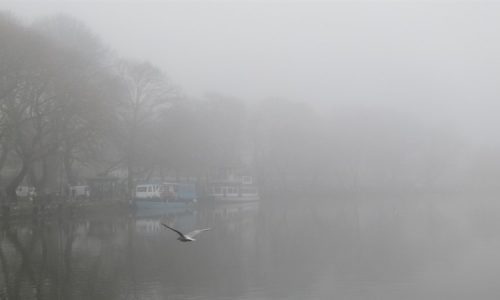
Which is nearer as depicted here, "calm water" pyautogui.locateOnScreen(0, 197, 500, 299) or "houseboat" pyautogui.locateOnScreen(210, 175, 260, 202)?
"calm water" pyautogui.locateOnScreen(0, 197, 500, 299)

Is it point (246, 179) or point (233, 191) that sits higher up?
point (246, 179)

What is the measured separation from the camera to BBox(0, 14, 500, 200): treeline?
149 feet

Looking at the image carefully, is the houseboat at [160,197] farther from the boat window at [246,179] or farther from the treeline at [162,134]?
the boat window at [246,179]

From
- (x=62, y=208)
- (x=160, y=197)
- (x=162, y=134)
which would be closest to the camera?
(x=62, y=208)

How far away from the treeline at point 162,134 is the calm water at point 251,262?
859 centimetres

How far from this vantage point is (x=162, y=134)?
217ft

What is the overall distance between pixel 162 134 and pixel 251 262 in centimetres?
4068

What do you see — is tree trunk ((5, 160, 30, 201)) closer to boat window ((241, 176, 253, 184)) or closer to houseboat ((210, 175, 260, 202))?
houseboat ((210, 175, 260, 202))

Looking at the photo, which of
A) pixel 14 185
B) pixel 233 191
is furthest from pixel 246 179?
pixel 14 185

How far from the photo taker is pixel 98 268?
Answer: 24.8m

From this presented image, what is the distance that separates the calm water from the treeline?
8.59 metres

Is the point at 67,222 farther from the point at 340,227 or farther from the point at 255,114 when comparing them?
the point at 255,114

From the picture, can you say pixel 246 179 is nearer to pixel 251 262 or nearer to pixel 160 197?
pixel 160 197

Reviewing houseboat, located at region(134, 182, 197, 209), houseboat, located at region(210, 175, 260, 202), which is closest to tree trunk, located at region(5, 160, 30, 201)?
houseboat, located at region(134, 182, 197, 209)
